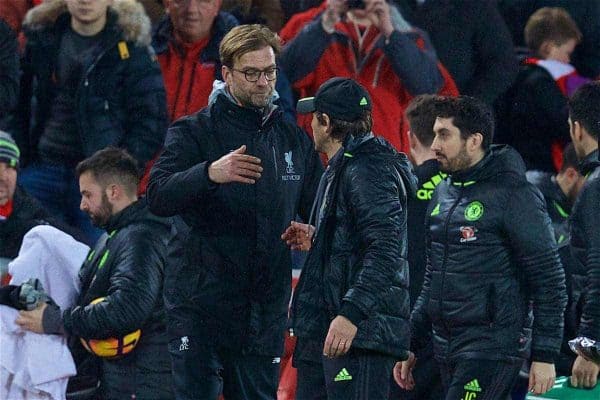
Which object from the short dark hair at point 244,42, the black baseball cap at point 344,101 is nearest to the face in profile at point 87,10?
the short dark hair at point 244,42

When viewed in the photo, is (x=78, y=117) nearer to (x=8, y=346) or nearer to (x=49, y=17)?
(x=49, y=17)

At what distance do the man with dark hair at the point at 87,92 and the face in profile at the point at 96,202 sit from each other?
802 mm

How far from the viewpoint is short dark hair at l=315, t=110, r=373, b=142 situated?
5980 millimetres

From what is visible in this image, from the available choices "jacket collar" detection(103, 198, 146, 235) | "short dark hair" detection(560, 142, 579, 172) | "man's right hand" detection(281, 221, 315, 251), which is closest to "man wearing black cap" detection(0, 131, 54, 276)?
"jacket collar" detection(103, 198, 146, 235)

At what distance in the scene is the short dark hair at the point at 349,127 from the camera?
5980 mm

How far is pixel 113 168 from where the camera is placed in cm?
762

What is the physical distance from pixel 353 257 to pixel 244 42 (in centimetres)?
103

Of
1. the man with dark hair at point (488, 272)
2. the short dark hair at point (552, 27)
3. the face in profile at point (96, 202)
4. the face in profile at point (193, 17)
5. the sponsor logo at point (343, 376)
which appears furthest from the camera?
the short dark hair at point (552, 27)

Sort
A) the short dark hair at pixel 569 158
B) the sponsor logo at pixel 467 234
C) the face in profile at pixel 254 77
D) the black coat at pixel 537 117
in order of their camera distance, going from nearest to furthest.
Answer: the face in profile at pixel 254 77, the sponsor logo at pixel 467 234, the short dark hair at pixel 569 158, the black coat at pixel 537 117

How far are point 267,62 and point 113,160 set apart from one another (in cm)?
176

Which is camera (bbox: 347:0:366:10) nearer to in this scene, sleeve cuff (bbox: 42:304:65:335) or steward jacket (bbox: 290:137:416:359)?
sleeve cuff (bbox: 42:304:65:335)

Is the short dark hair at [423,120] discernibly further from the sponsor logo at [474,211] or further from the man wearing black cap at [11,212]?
the man wearing black cap at [11,212]

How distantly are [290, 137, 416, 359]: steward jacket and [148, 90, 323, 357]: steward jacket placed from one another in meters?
0.28

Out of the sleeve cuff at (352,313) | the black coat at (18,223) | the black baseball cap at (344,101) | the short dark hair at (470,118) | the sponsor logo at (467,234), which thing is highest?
the black baseball cap at (344,101)
